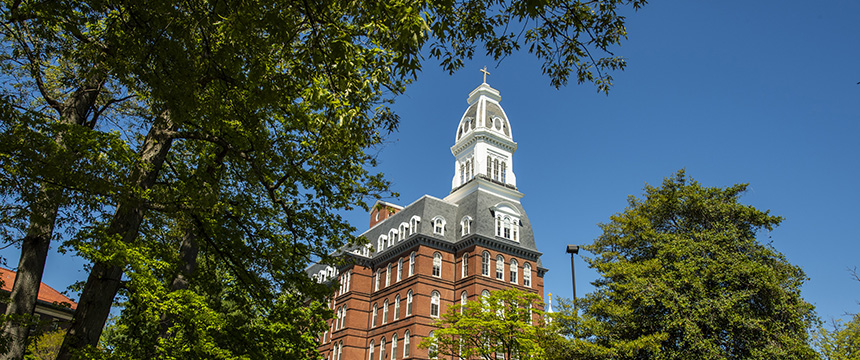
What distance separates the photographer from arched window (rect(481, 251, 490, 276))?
41.4 m

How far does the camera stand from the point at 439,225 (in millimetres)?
44406

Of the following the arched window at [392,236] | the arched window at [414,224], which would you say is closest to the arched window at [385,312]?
the arched window at [392,236]

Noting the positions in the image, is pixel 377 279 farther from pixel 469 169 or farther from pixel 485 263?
pixel 469 169

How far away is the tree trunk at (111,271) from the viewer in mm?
10008

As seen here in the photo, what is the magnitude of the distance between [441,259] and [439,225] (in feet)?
9.26

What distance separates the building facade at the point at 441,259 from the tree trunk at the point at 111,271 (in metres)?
27.8

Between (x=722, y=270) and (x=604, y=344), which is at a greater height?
(x=722, y=270)

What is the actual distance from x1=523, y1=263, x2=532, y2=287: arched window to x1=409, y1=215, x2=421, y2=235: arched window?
877 centimetres

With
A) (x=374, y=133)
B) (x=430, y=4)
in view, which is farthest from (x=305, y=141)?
(x=430, y=4)

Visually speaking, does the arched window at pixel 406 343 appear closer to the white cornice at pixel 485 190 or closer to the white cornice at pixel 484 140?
the white cornice at pixel 485 190

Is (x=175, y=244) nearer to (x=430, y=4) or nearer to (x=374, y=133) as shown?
(x=374, y=133)

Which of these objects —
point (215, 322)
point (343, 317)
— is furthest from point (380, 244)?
point (215, 322)

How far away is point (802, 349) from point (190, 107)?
1899 cm

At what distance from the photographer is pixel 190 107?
8812mm
